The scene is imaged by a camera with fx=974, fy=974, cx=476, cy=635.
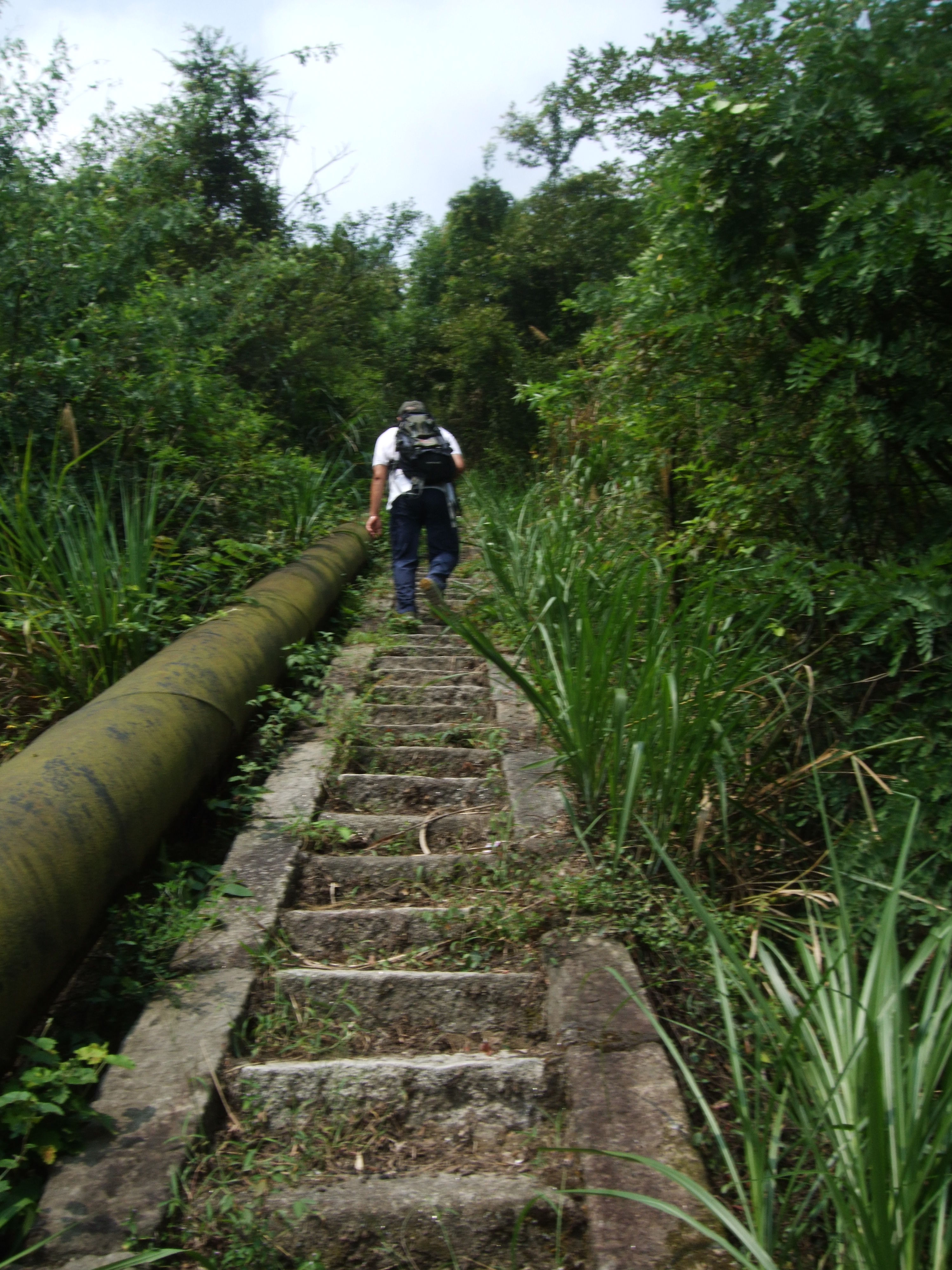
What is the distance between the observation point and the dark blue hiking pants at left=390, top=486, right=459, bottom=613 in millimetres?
5465

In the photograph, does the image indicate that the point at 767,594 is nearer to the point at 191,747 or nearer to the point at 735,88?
the point at 735,88

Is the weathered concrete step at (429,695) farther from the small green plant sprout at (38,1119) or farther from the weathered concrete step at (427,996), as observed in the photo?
the small green plant sprout at (38,1119)

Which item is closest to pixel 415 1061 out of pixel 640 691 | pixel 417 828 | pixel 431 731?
pixel 417 828

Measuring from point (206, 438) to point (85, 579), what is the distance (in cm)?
204

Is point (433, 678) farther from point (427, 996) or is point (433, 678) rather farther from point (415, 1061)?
→ point (415, 1061)

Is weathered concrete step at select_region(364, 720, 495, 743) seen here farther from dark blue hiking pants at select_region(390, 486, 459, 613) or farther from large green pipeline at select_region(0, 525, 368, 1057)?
dark blue hiking pants at select_region(390, 486, 459, 613)

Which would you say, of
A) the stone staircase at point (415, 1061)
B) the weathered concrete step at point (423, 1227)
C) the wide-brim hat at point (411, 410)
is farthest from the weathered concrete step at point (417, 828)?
the wide-brim hat at point (411, 410)

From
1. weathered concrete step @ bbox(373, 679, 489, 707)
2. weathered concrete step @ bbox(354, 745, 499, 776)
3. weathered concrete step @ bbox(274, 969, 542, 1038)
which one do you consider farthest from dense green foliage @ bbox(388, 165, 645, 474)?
weathered concrete step @ bbox(274, 969, 542, 1038)

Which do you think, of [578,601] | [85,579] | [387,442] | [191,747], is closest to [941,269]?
[578,601]

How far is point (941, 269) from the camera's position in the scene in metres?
2.32

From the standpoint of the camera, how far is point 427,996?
231 centimetres

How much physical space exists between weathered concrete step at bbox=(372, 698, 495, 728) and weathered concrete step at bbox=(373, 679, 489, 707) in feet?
0.34

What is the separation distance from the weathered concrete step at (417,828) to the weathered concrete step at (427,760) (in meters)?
0.39

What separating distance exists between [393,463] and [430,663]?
1352 millimetres
